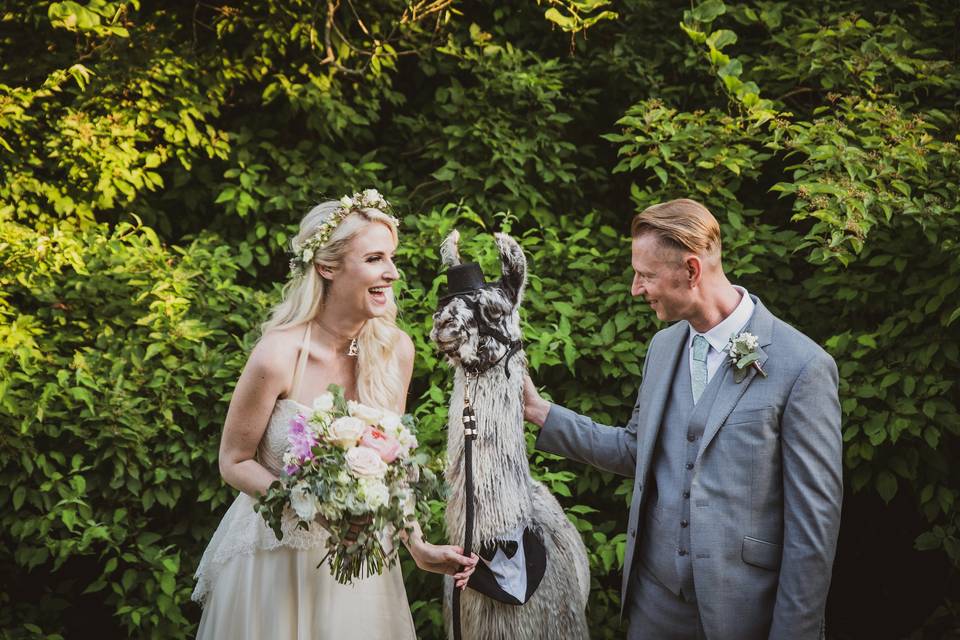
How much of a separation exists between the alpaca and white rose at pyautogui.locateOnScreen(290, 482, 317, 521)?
0.50 metres

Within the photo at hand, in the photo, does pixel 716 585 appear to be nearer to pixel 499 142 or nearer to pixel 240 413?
pixel 240 413

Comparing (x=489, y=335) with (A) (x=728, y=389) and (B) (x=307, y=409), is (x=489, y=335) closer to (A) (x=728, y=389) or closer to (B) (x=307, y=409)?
(B) (x=307, y=409)

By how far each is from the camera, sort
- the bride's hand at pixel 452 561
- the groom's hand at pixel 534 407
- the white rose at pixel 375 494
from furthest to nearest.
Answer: the groom's hand at pixel 534 407 → the bride's hand at pixel 452 561 → the white rose at pixel 375 494

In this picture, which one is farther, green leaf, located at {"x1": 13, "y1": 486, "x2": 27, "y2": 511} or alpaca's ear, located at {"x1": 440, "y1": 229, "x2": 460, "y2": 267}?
green leaf, located at {"x1": 13, "y1": 486, "x2": 27, "y2": 511}

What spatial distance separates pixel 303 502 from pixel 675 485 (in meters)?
1.15

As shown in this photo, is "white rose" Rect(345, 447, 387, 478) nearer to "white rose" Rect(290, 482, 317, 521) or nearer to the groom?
"white rose" Rect(290, 482, 317, 521)

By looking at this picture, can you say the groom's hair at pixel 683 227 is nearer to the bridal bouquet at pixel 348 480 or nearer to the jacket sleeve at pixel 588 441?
the jacket sleeve at pixel 588 441

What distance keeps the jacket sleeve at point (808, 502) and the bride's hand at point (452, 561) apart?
3.01 feet

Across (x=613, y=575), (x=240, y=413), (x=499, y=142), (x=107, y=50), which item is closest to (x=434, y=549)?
(x=240, y=413)

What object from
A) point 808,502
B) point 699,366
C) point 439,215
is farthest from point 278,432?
point 439,215

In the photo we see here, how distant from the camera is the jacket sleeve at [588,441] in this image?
3.08 metres

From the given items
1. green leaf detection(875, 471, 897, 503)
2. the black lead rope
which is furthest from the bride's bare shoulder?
green leaf detection(875, 471, 897, 503)

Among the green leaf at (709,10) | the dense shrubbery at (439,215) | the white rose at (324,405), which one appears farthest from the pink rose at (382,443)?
the green leaf at (709,10)

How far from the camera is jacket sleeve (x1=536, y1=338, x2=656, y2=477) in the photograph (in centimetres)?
308
